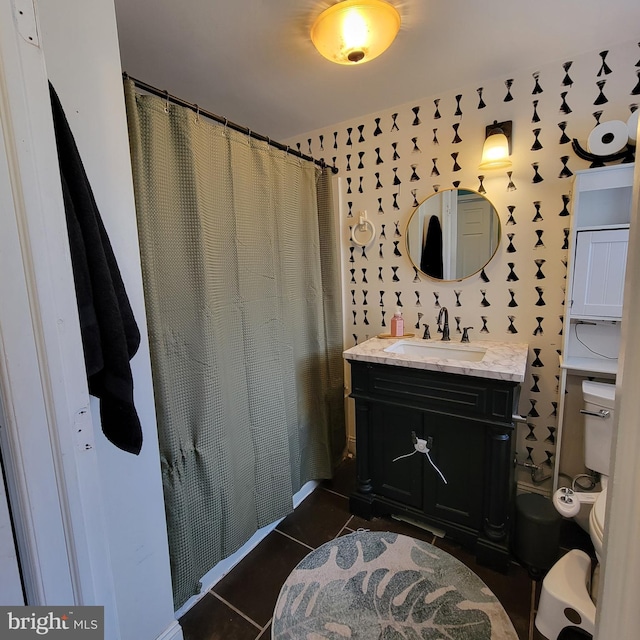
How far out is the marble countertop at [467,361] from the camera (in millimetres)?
1418

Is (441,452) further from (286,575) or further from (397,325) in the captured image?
(286,575)

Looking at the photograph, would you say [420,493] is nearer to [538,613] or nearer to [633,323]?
[538,613]

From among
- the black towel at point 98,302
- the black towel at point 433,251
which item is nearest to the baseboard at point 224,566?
the black towel at point 98,302

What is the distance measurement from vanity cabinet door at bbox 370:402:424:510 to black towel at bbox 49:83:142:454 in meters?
1.22


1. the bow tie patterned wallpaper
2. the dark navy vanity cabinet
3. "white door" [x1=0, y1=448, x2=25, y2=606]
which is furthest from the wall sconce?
"white door" [x1=0, y1=448, x2=25, y2=606]

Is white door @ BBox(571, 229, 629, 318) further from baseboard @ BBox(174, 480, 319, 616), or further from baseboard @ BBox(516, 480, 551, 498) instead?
baseboard @ BBox(174, 480, 319, 616)

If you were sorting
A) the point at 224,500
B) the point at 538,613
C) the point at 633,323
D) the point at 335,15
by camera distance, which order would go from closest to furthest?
the point at 633,323 < the point at 335,15 < the point at 538,613 < the point at 224,500

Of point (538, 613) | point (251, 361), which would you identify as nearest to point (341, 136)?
point (251, 361)

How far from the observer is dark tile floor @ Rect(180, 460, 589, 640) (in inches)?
51.3

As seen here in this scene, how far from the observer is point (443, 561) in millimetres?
1553

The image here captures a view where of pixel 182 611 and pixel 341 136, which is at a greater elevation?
pixel 341 136

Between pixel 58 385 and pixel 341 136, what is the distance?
7.09 feet

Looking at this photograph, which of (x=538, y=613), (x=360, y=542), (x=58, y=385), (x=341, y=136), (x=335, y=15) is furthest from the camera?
(x=341, y=136)

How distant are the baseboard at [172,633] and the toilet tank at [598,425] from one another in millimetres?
1875
